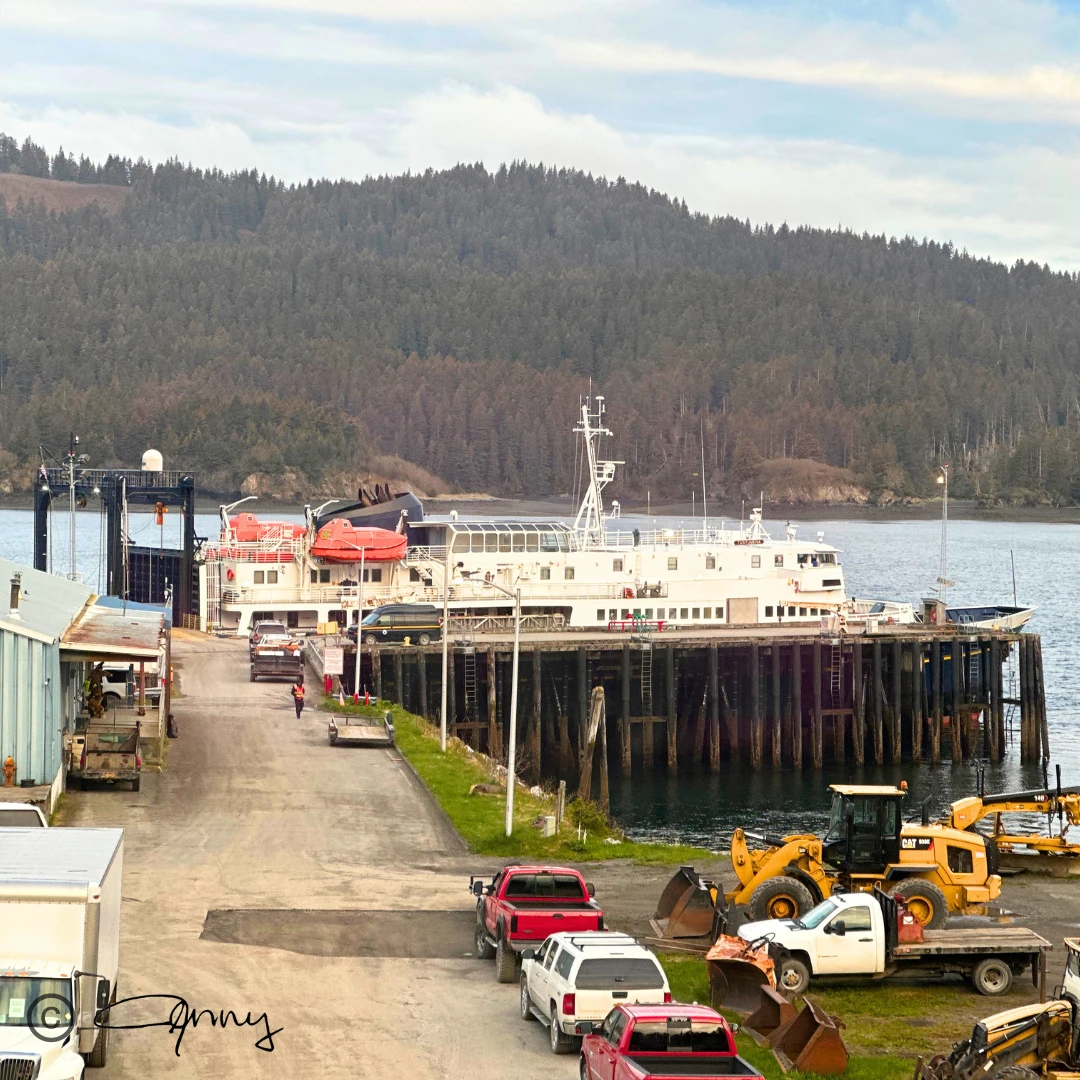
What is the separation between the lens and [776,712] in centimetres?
6881

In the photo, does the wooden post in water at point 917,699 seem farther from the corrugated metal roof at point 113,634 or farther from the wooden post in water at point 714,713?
the corrugated metal roof at point 113,634

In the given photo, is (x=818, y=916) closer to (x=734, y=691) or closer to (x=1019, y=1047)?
(x=1019, y=1047)

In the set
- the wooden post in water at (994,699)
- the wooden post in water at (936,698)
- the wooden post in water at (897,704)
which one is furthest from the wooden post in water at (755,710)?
the wooden post in water at (994,699)

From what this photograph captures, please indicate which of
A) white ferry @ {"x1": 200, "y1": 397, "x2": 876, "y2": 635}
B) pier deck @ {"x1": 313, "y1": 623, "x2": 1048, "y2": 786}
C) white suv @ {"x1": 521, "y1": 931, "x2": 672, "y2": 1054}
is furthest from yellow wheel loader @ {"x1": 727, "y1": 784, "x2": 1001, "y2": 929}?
white ferry @ {"x1": 200, "y1": 397, "x2": 876, "y2": 635}

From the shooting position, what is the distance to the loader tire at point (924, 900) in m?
26.9

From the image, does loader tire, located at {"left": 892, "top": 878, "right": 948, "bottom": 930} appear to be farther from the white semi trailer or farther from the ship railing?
the ship railing

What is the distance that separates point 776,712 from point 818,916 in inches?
1740

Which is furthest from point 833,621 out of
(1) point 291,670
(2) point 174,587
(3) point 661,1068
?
(3) point 661,1068

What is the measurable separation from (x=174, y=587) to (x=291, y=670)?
19.5 metres

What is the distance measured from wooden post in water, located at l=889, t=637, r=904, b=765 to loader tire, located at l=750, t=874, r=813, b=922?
44080 mm

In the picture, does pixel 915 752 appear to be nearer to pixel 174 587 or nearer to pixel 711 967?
pixel 174 587

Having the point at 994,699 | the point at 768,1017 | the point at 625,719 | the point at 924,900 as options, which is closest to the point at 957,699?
the point at 994,699

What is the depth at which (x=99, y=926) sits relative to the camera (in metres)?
18.6

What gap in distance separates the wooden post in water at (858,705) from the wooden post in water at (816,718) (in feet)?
4.60
